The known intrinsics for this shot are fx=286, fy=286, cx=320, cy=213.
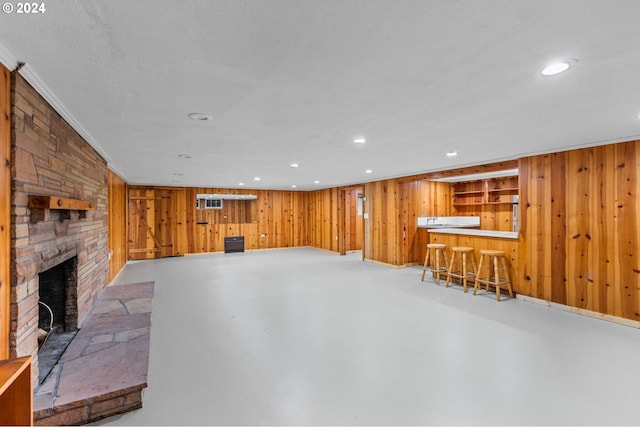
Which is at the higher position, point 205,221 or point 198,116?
point 198,116

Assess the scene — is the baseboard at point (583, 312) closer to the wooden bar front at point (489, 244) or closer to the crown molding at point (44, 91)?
the wooden bar front at point (489, 244)

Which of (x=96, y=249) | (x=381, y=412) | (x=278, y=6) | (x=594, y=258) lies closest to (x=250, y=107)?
(x=278, y=6)

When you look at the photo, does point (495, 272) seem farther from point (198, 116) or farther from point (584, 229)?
point (198, 116)

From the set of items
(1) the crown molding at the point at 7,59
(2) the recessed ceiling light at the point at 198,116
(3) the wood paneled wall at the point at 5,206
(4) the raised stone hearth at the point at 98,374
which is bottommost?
(4) the raised stone hearth at the point at 98,374

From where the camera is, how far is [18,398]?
43.1 inches

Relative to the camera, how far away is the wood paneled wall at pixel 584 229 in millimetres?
3178

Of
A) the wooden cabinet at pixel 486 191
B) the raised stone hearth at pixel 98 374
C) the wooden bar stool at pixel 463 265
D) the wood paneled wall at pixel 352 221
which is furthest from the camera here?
the wood paneled wall at pixel 352 221

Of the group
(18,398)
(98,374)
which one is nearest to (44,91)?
(18,398)

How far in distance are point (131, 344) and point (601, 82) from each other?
4.01 meters

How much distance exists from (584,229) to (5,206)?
5.28 m

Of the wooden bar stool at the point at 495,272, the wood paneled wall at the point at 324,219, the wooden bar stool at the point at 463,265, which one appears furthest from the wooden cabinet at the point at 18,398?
the wood paneled wall at the point at 324,219

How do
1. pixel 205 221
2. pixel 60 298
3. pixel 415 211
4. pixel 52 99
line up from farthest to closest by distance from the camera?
pixel 205 221
pixel 415 211
pixel 60 298
pixel 52 99

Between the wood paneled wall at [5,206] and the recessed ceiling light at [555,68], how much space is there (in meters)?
2.88

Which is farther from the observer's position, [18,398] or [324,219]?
[324,219]
